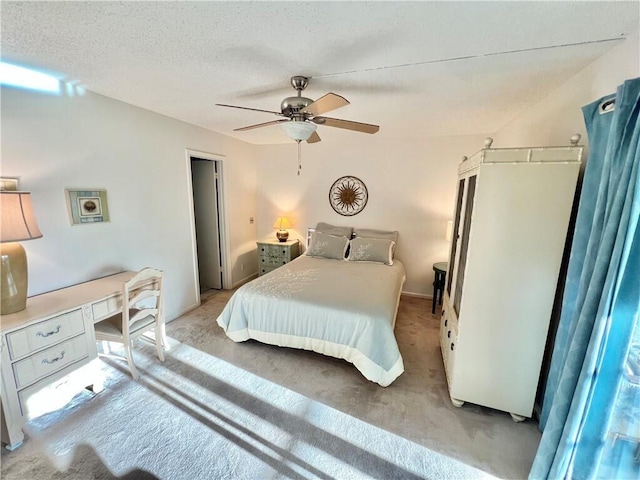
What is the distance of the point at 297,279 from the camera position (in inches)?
118

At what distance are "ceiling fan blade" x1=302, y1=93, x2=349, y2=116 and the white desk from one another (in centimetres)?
212

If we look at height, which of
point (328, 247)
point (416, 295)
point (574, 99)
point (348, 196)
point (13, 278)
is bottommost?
point (416, 295)

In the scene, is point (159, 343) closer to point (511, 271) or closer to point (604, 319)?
point (511, 271)

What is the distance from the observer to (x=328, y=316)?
2.40m

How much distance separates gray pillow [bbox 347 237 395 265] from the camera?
12.3 feet

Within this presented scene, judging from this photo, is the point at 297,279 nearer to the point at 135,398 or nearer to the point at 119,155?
the point at 135,398

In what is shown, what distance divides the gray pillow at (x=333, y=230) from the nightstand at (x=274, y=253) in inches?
21.9

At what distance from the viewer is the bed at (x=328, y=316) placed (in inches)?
87.7

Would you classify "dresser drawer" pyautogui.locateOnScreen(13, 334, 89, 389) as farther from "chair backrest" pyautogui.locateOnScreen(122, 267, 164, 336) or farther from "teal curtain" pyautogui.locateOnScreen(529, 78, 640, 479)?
"teal curtain" pyautogui.locateOnScreen(529, 78, 640, 479)

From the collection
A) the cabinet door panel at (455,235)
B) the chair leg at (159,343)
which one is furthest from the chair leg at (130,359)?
the cabinet door panel at (455,235)

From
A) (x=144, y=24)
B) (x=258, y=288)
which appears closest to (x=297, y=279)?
(x=258, y=288)

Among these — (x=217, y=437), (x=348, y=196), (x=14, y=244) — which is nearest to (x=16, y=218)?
(x=14, y=244)

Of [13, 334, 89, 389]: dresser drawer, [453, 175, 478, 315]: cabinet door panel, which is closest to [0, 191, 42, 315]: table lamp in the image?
[13, 334, 89, 389]: dresser drawer

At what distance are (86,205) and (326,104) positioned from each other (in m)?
2.26
